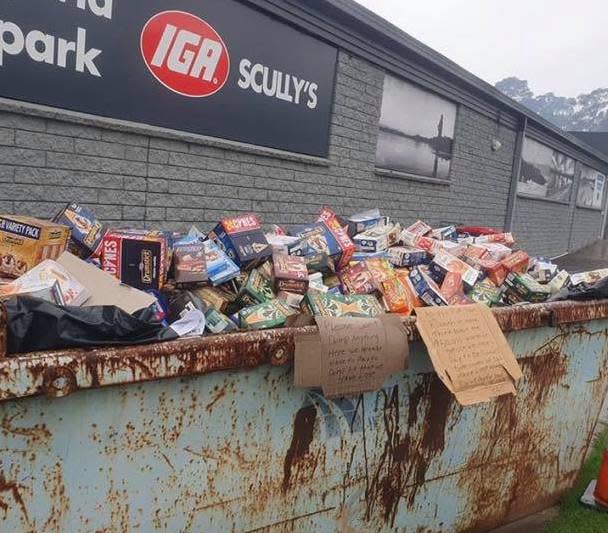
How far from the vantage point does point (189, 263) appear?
2148 mm

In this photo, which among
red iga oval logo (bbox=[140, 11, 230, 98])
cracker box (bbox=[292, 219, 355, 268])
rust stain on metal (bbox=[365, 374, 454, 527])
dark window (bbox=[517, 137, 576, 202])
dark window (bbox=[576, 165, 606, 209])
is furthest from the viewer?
dark window (bbox=[576, 165, 606, 209])

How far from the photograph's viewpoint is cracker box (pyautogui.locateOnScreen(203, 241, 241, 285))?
2191mm

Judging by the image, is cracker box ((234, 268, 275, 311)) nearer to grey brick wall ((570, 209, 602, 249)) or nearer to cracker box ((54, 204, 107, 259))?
cracker box ((54, 204, 107, 259))

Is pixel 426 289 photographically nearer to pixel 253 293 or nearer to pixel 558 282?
pixel 253 293

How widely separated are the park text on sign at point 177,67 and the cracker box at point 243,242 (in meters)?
2.10

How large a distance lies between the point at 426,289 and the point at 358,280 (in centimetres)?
33

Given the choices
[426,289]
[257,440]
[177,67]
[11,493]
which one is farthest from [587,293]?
[177,67]

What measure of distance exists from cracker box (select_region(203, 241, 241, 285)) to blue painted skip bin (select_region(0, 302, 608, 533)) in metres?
0.75

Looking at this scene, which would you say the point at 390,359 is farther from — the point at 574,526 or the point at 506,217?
the point at 506,217

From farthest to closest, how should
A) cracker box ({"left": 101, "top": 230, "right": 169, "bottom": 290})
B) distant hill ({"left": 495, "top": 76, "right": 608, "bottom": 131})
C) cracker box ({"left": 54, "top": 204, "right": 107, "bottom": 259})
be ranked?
distant hill ({"left": 495, "top": 76, "right": 608, "bottom": 131})
cracker box ({"left": 54, "top": 204, "right": 107, "bottom": 259})
cracker box ({"left": 101, "top": 230, "right": 169, "bottom": 290})

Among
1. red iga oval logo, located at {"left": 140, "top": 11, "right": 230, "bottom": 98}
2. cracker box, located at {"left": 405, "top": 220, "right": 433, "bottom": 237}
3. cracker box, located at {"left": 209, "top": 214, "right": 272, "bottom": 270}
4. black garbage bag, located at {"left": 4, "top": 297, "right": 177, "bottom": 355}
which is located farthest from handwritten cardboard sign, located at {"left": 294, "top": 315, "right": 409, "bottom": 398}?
red iga oval logo, located at {"left": 140, "top": 11, "right": 230, "bottom": 98}

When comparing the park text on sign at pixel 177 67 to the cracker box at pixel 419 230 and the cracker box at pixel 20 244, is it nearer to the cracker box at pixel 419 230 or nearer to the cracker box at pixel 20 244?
the cracker box at pixel 20 244

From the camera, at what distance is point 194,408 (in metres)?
1.40

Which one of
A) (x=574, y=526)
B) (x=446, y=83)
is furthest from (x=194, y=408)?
(x=446, y=83)
